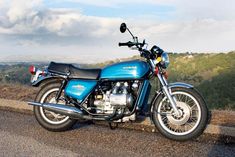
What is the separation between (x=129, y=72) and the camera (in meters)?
6.30

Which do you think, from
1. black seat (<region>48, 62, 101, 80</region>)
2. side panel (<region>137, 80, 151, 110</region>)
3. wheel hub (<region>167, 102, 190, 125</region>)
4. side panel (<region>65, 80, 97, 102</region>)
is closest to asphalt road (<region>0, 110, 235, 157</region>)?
wheel hub (<region>167, 102, 190, 125</region>)

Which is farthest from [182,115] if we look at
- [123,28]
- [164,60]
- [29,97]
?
[29,97]

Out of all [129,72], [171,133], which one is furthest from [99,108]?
[171,133]

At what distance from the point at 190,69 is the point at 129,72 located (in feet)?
398

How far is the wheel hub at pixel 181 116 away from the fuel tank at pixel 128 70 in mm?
746

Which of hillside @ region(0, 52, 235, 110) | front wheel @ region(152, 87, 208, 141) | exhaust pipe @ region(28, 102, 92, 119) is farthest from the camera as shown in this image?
hillside @ region(0, 52, 235, 110)

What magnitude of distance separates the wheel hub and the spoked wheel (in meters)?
1.68

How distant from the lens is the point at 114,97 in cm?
635

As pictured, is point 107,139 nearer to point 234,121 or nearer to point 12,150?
point 12,150

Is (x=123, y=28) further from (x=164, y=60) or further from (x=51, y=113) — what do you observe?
(x=51, y=113)

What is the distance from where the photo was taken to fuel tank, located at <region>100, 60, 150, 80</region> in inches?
246

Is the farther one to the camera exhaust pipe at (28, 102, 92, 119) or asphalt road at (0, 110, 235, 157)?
exhaust pipe at (28, 102, 92, 119)

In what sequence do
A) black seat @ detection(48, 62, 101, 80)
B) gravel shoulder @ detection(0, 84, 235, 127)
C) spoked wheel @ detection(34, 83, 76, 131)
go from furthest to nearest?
1. gravel shoulder @ detection(0, 84, 235, 127)
2. spoked wheel @ detection(34, 83, 76, 131)
3. black seat @ detection(48, 62, 101, 80)

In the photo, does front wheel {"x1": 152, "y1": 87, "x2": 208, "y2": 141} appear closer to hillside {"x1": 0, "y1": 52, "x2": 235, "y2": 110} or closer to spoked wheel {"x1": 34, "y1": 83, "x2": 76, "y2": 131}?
spoked wheel {"x1": 34, "y1": 83, "x2": 76, "y2": 131}
